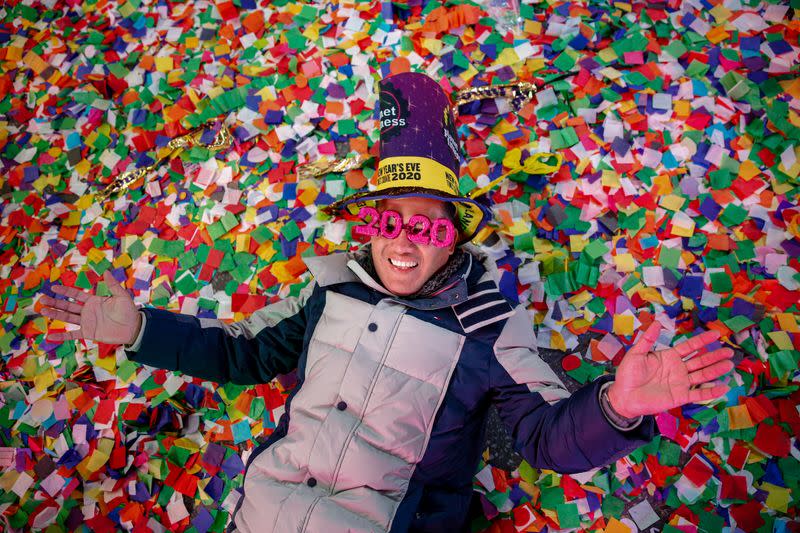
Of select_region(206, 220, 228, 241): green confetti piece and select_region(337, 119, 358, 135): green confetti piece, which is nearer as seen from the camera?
select_region(206, 220, 228, 241): green confetti piece

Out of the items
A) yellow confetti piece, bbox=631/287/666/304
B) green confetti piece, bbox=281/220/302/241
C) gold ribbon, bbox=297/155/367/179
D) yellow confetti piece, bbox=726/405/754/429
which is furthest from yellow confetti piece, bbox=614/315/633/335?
green confetti piece, bbox=281/220/302/241

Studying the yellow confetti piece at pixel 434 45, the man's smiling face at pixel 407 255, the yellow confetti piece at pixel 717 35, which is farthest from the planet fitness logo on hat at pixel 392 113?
the yellow confetti piece at pixel 717 35

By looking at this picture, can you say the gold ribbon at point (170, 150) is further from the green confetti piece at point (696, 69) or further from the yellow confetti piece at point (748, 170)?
the yellow confetti piece at point (748, 170)

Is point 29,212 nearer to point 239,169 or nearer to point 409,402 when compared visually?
point 239,169

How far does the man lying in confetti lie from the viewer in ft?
7.27

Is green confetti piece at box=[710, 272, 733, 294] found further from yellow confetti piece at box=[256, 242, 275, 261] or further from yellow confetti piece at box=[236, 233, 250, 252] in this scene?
yellow confetti piece at box=[236, 233, 250, 252]

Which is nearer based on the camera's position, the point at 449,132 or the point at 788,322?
the point at 449,132

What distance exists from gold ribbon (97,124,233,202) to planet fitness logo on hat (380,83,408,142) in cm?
159

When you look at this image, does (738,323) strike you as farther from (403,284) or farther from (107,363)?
(107,363)

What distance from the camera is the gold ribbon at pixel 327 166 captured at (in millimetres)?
3500

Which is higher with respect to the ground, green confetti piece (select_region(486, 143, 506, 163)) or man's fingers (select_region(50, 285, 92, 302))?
man's fingers (select_region(50, 285, 92, 302))

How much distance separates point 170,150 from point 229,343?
1799 millimetres

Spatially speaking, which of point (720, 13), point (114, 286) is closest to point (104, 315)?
point (114, 286)

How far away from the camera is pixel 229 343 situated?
100.0 inches
